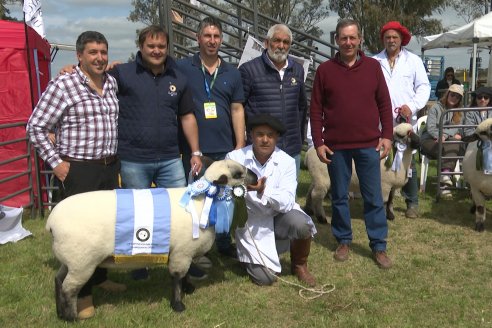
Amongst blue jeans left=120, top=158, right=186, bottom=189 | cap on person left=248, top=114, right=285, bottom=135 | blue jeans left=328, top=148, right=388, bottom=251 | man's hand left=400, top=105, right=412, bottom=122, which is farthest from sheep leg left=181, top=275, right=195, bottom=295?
man's hand left=400, top=105, right=412, bottom=122

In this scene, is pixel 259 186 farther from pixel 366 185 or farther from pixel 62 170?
pixel 62 170

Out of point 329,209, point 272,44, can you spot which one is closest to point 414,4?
point 329,209

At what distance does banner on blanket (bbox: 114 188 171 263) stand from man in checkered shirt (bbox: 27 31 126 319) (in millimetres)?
386

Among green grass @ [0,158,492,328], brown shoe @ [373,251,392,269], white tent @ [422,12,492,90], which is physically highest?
white tent @ [422,12,492,90]

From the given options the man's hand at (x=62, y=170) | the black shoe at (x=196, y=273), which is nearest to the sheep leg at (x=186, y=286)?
the black shoe at (x=196, y=273)

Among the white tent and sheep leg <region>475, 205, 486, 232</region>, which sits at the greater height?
the white tent

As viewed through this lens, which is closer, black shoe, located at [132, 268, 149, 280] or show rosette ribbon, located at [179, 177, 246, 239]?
show rosette ribbon, located at [179, 177, 246, 239]

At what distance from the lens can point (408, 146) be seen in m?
6.18

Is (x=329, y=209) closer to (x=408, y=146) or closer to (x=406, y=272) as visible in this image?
(x=408, y=146)

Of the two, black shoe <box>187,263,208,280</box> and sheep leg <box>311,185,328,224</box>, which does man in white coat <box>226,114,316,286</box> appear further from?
sheep leg <box>311,185,328,224</box>

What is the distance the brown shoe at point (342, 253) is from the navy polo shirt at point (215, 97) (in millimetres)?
1557

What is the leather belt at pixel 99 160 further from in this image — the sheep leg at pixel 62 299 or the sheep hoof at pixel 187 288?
the sheep hoof at pixel 187 288

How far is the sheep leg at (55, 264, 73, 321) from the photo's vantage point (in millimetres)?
3396

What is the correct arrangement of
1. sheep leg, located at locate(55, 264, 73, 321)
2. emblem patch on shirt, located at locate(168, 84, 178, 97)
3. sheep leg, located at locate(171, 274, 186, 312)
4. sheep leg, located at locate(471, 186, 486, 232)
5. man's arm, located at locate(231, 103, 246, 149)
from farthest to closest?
sheep leg, located at locate(471, 186, 486, 232), man's arm, located at locate(231, 103, 246, 149), emblem patch on shirt, located at locate(168, 84, 178, 97), sheep leg, located at locate(171, 274, 186, 312), sheep leg, located at locate(55, 264, 73, 321)
